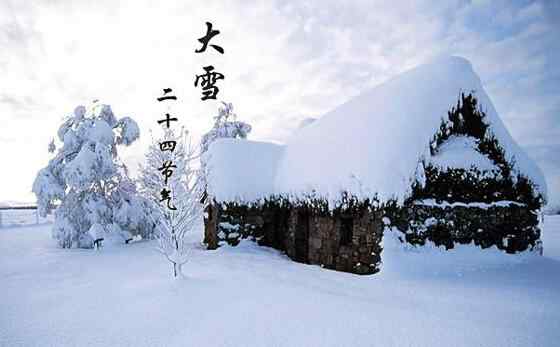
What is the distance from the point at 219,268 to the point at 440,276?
16.9ft

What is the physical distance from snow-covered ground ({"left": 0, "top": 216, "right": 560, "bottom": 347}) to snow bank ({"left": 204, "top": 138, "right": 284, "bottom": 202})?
3.52 m

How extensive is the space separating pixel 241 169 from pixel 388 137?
6.45 m

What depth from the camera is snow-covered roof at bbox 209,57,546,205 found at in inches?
291

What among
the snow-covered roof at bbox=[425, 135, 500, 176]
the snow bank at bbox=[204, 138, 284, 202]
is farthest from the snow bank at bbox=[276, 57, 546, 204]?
the snow bank at bbox=[204, 138, 284, 202]

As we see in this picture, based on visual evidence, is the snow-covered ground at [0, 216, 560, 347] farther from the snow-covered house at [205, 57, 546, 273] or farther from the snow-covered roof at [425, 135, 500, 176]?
the snow-covered roof at [425, 135, 500, 176]

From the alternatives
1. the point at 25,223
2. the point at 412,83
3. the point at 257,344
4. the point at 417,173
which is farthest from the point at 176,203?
the point at 25,223

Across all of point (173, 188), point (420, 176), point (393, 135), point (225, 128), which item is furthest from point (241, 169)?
point (225, 128)

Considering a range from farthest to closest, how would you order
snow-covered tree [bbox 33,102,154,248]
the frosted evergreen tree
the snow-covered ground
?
1. the frosted evergreen tree
2. snow-covered tree [bbox 33,102,154,248]
3. the snow-covered ground

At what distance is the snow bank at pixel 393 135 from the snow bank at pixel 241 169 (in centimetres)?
215

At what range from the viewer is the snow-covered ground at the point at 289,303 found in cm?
395

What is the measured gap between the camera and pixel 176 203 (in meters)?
6.99

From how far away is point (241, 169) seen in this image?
12.5 m

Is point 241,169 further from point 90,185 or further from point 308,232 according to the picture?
point 90,185

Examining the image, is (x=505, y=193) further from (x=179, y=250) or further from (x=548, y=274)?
(x=179, y=250)
